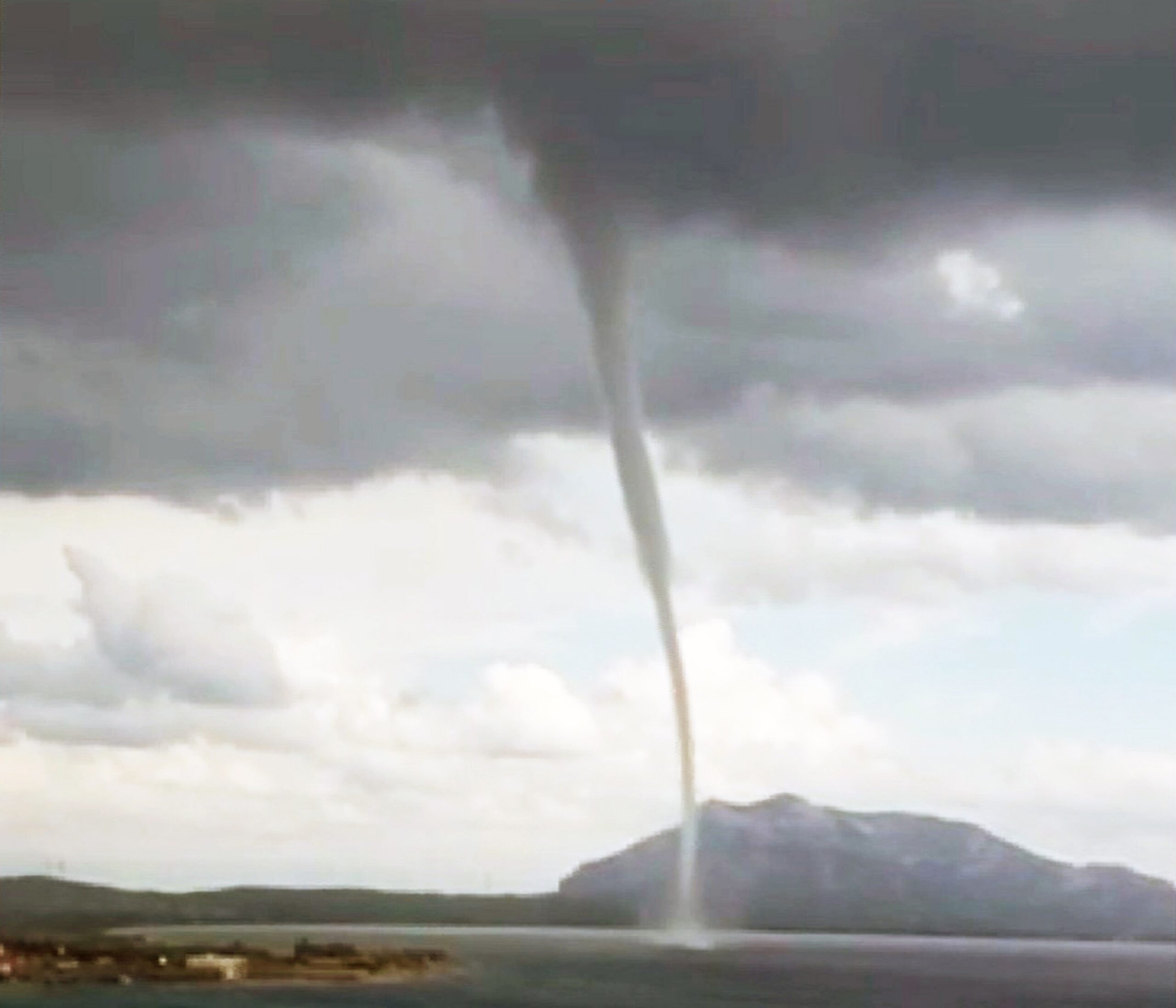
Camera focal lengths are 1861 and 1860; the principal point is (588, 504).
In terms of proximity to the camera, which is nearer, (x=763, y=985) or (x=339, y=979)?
(x=339, y=979)

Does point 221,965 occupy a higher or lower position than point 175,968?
higher

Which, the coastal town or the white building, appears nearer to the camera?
the coastal town

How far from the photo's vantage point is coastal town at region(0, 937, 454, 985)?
160500 mm

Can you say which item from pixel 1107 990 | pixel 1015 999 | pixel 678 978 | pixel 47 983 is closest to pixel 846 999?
pixel 1015 999

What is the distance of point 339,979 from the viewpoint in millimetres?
174000

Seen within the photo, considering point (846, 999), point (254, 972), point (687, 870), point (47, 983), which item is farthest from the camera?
point (254, 972)

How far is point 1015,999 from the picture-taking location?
165875 mm

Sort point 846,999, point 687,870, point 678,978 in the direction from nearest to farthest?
point 687,870, point 846,999, point 678,978

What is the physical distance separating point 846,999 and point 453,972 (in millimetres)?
49112

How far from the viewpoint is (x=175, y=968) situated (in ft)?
556

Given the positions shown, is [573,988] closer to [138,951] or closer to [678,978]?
[678,978]

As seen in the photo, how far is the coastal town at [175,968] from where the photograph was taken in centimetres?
16050

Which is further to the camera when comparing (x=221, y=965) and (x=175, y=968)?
(x=221, y=965)

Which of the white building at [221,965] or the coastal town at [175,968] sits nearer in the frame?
the coastal town at [175,968]
